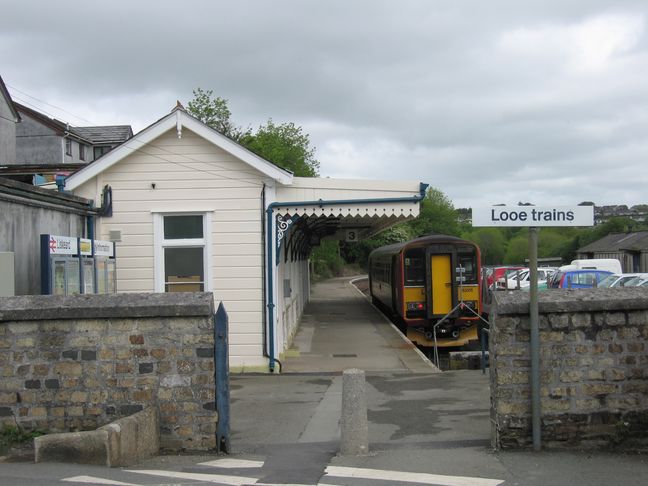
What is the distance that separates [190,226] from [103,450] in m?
8.02

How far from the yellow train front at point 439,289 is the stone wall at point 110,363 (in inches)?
584

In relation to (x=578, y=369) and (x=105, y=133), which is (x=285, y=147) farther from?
(x=578, y=369)

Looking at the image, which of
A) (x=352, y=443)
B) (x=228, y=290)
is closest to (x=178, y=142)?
(x=228, y=290)

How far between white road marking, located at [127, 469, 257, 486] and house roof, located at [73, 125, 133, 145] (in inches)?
1885

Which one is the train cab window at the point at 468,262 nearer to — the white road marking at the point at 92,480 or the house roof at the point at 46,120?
the white road marking at the point at 92,480

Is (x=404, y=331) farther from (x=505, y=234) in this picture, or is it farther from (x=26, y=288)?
(x=505, y=234)

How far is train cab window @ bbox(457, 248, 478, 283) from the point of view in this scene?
2198 centimetres

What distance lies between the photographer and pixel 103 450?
6.57 meters

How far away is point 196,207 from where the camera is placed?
14.1 meters

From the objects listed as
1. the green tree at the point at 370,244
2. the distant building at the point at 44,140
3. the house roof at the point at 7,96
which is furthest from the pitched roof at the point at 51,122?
the green tree at the point at 370,244

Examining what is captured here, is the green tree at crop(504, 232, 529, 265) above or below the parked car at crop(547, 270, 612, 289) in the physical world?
above

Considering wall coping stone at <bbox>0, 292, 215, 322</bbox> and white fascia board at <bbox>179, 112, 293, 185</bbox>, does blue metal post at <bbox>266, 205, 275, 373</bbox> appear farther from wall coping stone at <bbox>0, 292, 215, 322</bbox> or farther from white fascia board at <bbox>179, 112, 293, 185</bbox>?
wall coping stone at <bbox>0, 292, 215, 322</bbox>

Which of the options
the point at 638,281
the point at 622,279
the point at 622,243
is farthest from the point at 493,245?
the point at 638,281

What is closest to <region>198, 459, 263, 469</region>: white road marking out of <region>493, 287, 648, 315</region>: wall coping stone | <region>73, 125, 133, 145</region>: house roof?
<region>493, 287, 648, 315</region>: wall coping stone
